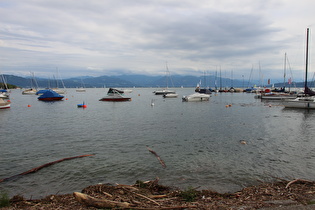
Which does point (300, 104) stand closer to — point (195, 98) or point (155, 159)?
point (195, 98)

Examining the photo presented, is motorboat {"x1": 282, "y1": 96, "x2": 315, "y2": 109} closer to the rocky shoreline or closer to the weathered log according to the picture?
the rocky shoreline

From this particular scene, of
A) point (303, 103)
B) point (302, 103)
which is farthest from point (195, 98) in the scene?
point (303, 103)

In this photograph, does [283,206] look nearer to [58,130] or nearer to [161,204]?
[161,204]

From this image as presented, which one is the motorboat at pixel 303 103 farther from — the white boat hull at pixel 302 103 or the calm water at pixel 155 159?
the calm water at pixel 155 159

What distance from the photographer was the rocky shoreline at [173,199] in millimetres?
7109

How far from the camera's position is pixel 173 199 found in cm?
790

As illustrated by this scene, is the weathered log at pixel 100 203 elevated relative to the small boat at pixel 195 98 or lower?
lower

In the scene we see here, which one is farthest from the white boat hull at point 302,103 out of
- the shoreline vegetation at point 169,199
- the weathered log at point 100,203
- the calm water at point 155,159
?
the weathered log at point 100,203

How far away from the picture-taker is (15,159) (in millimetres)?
14188

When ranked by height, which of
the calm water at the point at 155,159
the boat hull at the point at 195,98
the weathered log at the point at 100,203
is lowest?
the calm water at the point at 155,159

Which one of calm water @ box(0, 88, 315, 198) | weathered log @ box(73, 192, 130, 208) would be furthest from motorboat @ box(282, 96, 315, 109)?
weathered log @ box(73, 192, 130, 208)

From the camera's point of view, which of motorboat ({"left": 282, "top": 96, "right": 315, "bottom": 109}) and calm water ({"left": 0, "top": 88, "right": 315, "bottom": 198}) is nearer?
calm water ({"left": 0, "top": 88, "right": 315, "bottom": 198})

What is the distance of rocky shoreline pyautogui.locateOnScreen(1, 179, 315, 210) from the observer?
7.11m

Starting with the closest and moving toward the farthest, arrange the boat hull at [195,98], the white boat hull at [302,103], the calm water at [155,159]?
the calm water at [155,159], the white boat hull at [302,103], the boat hull at [195,98]
